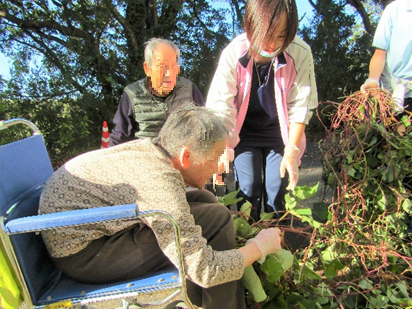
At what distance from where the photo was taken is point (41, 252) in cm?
136

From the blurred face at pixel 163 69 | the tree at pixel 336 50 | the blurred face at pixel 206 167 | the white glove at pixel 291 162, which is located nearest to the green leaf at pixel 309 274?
the white glove at pixel 291 162

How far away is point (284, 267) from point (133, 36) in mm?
4542

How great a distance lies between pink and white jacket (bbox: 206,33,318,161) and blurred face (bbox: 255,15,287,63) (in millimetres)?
148

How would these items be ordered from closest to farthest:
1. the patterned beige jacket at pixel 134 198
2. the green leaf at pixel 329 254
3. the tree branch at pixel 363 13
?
the patterned beige jacket at pixel 134 198
the green leaf at pixel 329 254
the tree branch at pixel 363 13

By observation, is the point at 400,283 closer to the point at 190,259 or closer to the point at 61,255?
the point at 190,259

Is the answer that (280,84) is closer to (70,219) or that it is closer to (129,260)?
(129,260)

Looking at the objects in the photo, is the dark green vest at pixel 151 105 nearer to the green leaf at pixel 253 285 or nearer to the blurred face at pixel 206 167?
the blurred face at pixel 206 167

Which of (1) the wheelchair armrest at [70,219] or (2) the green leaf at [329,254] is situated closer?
(1) the wheelchair armrest at [70,219]

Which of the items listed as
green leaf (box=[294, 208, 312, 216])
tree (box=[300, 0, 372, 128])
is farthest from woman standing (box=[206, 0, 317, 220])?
tree (box=[300, 0, 372, 128])

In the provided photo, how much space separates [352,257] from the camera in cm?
184

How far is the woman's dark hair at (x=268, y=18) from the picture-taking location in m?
1.56

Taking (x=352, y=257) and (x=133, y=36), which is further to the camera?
(x=133, y=36)

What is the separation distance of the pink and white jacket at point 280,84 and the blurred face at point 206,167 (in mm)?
523

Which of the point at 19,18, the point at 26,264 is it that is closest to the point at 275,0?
the point at 26,264
